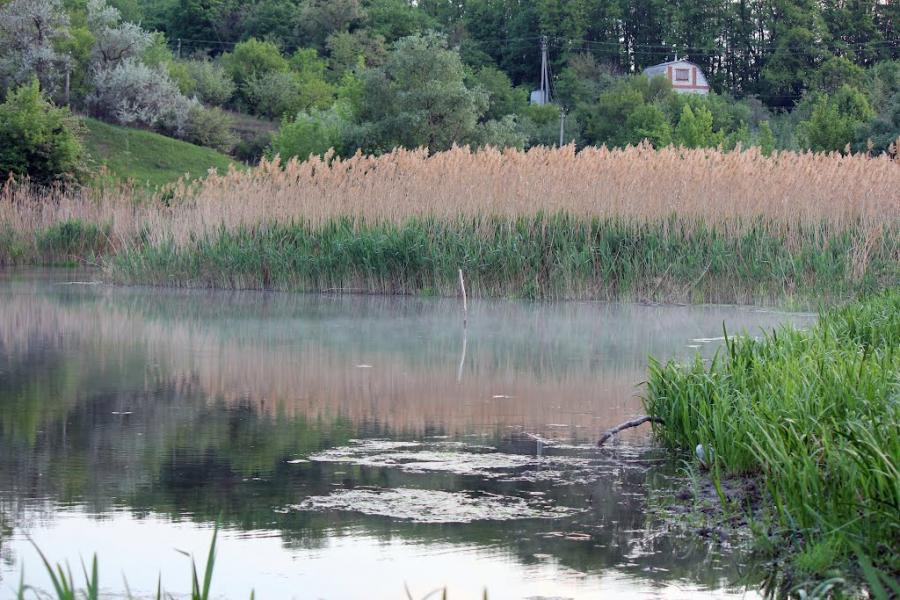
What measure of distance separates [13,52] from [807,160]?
3535 cm

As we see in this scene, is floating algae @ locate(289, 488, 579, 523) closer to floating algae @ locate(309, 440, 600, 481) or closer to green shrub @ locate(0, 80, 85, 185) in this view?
floating algae @ locate(309, 440, 600, 481)

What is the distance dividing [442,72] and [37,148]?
462 inches

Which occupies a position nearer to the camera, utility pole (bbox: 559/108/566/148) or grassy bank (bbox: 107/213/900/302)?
grassy bank (bbox: 107/213/900/302)

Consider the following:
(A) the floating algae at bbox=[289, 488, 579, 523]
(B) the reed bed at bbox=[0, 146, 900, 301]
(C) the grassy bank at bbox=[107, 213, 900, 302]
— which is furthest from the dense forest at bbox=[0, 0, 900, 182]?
(A) the floating algae at bbox=[289, 488, 579, 523]

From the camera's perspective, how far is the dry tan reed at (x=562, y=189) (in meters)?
16.3

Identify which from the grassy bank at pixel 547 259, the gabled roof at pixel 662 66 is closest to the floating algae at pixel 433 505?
the grassy bank at pixel 547 259

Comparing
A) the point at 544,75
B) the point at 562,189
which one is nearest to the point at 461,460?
the point at 562,189

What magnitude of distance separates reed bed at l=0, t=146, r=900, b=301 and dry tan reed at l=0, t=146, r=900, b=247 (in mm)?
25

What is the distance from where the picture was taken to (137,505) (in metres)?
5.58

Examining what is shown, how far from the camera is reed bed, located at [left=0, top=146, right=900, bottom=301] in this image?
16.0m

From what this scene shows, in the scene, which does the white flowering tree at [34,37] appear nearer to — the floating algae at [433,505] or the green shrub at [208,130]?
the green shrub at [208,130]

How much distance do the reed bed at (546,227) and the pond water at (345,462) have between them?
3.25m

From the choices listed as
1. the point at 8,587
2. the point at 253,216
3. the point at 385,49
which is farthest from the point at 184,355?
the point at 385,49

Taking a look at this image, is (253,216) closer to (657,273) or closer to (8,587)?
(657,273)
